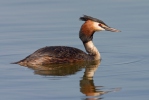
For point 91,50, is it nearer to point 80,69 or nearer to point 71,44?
point 71,44

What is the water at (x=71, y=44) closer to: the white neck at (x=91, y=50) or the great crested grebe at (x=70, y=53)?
the white neck at (x=91, y=50)

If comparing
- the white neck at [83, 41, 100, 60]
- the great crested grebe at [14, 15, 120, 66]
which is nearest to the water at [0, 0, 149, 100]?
the white neck at [83, 41, 100, 60]

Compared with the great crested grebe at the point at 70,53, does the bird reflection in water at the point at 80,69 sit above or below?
below

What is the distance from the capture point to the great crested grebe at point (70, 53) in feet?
45.8

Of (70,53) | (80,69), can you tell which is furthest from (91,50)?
(80,69)

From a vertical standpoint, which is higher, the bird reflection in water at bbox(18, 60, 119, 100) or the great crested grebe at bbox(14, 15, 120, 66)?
the great crested grebe at bbox(14, 15, 120, 66)

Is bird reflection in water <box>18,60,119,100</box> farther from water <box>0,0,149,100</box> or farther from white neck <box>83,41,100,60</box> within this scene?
white neck <box>83,41,100,60</box>

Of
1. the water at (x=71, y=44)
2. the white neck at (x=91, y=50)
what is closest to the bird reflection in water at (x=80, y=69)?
the water at (x=71, y=44)

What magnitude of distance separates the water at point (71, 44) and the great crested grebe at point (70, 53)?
0.31 metres

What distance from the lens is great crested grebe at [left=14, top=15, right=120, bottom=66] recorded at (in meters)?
14.0

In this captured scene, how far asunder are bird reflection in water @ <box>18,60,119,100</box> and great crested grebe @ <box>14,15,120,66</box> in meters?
0.12

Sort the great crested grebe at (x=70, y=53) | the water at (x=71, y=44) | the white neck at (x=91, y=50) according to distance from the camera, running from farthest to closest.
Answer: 1. the white neck at (x=91, y=50)
2. the great crested grebe at (x=70, y=53)
3. the water at (x=71, y=44)

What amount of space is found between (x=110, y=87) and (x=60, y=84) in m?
0.96

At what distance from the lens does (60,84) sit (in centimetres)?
1205
